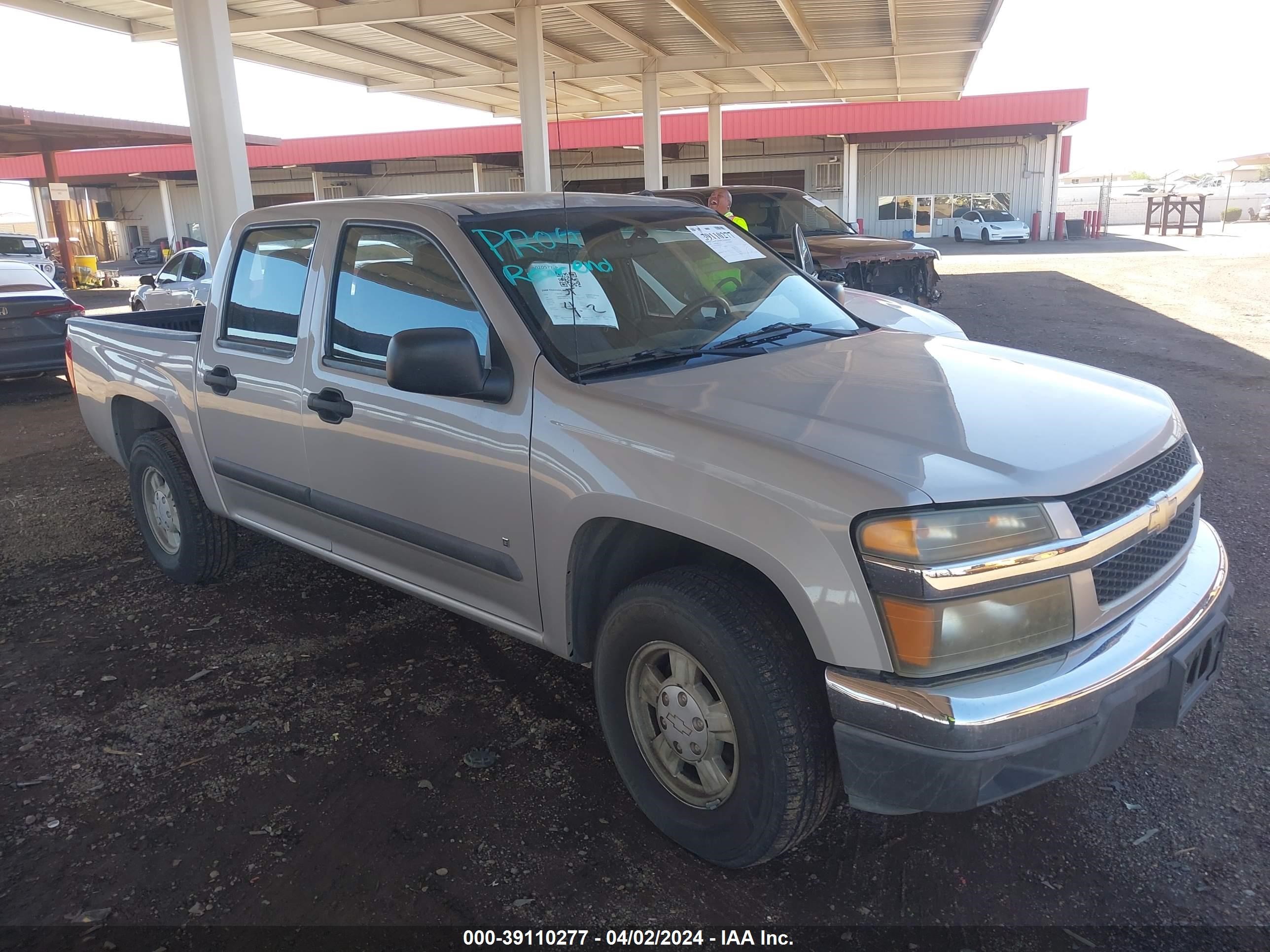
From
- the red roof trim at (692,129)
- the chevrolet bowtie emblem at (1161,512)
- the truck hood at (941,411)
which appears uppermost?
the red roof trim at (692,129)

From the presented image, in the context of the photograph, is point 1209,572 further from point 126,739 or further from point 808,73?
point 808,73

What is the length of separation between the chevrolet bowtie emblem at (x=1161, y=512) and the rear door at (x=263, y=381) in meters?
2.95

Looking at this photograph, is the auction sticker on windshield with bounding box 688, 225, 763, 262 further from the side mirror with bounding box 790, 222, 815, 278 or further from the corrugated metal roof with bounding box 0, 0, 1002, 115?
the corrugated metal roof with bounding box 0, 0, 1002, 115

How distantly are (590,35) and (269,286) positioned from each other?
49.1 ft

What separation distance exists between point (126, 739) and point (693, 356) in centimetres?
247

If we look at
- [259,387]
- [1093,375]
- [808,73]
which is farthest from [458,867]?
[808,73]

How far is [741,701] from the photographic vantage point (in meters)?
2.37

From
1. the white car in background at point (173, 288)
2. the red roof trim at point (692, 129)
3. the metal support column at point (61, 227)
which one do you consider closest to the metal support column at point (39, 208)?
the red roof trim at point (692, 129)

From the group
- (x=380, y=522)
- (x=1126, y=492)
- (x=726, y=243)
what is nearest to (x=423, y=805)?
(x=380, y=522)

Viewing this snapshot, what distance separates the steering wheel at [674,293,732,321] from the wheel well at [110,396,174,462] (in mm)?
3132

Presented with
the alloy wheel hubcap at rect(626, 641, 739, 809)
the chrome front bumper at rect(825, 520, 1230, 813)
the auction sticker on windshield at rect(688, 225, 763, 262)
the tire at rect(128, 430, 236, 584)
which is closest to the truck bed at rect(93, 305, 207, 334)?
the tire at rect(128, 430, 236, 584)

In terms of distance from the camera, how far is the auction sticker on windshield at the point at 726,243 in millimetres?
3838

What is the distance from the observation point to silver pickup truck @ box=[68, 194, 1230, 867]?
86.1 inches

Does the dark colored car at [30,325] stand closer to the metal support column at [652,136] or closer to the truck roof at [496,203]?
the truck roof at [496,203]
